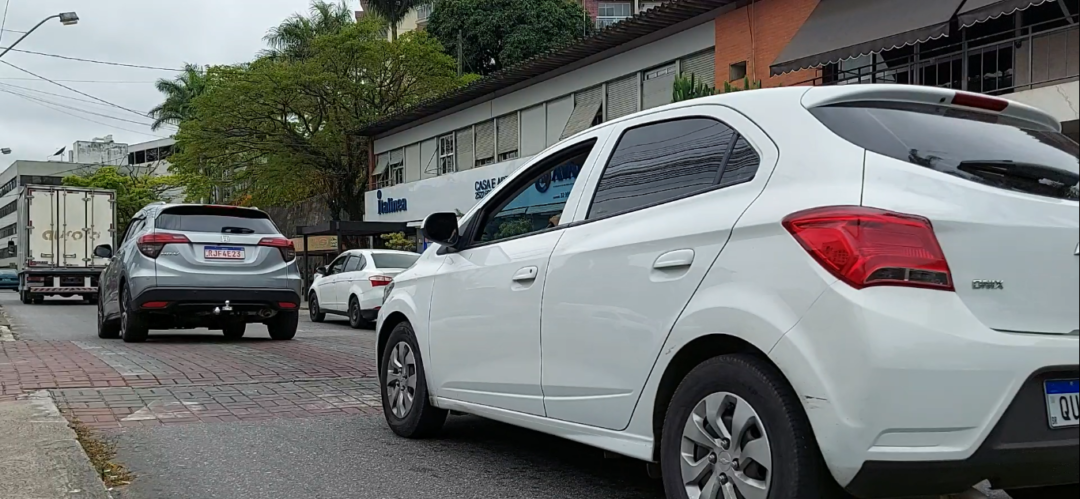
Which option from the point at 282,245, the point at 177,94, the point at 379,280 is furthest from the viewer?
the point at 177,94

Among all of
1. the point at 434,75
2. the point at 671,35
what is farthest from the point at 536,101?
the point at 434,75

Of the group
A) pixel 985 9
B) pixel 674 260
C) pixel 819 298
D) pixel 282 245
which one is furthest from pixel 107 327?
pixel 985 9

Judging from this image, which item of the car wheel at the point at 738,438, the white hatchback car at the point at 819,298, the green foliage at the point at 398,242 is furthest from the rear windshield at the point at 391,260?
the car wheel at the point at 738,438

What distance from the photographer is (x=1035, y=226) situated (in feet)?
8.81

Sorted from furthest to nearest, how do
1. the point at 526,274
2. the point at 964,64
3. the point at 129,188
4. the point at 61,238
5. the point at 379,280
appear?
the point at 129,188, the point at 61,238, the point at 379,280, the point at 964,64, the point at 526,274

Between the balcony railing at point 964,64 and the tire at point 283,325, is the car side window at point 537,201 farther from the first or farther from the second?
the tire at point 283,325

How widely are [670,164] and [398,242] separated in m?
26.2

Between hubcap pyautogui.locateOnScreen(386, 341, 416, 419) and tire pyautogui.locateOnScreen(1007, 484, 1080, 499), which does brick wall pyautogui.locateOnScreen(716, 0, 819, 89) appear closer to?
hubcap pyautogui.locateOnScreen(386, 341, 416, 419)

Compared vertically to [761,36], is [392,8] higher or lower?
higher

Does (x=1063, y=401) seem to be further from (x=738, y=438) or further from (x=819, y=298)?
(x=738, y=438)

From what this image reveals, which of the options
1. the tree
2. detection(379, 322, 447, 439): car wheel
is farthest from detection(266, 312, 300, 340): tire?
the tree

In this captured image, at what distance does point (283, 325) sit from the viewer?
12.4 m

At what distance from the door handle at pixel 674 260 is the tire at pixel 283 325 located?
9309 millimetres

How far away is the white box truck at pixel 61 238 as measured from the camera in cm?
2609
